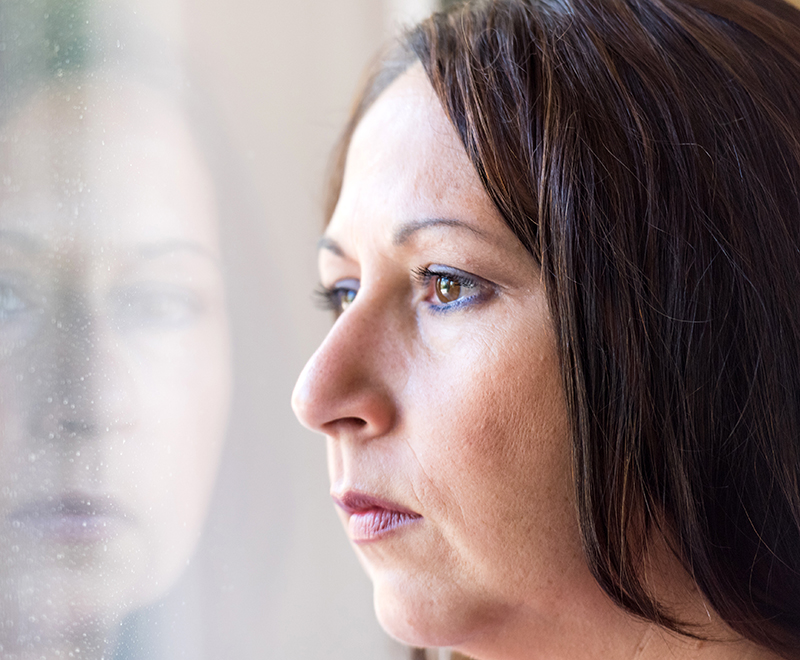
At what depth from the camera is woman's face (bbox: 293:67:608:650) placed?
2.28 ft

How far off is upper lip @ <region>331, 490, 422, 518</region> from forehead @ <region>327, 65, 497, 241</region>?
28cm

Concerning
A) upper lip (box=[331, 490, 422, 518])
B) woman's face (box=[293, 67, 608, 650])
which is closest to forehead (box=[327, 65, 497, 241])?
woman's face (box=[293, 67, 608, 650])

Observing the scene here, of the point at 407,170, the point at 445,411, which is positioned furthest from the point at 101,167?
the point at 445,411

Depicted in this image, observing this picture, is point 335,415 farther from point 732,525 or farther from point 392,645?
point 392,645

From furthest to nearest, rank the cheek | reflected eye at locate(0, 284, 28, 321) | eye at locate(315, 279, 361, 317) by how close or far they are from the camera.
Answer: eye at locate(315, 279, 361, 317), the cheek, reflected eye at locate(0, 284, 28, 321)

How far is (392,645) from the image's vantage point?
1.14 metres

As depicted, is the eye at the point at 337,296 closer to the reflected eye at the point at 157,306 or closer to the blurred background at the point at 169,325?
the blurred background at the point at 169,325

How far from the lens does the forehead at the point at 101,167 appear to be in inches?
23.9

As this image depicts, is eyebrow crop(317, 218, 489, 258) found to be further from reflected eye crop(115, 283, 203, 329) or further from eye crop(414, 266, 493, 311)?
reflected eye crop(115, 283, 203, 329)

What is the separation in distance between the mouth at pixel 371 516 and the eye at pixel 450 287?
0.68 ft

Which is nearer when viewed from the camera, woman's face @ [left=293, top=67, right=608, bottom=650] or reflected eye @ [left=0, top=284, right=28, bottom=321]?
reflected eye @ [left=0, top=284, right=28, bottom=321]

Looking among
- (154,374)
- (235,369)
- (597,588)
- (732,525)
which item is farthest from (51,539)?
(732,525)

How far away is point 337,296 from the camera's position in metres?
1.03

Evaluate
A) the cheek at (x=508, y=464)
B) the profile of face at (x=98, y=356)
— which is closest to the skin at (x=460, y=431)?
the cheek at (x=508, y=464)
